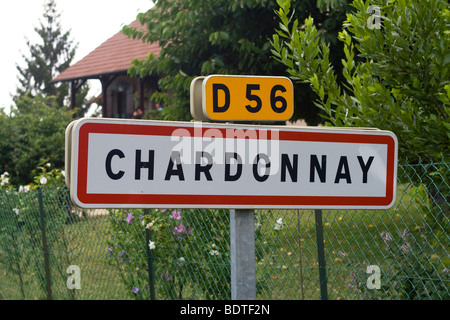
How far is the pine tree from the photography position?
47881mm

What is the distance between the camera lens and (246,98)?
2166mm

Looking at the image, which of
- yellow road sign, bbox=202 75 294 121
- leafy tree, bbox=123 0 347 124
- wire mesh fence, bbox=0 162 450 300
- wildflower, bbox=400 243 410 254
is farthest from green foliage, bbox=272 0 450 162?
leafy tree, bbox=123 0 347 124

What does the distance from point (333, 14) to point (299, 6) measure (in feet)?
2.22

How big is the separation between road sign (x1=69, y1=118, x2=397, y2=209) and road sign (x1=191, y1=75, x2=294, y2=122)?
0.07m

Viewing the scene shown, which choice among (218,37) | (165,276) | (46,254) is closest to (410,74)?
(165,276)

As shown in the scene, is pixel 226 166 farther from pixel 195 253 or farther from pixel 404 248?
pixel 195 253

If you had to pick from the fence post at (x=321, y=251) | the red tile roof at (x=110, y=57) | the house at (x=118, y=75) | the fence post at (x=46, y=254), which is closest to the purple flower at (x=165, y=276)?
the fence post at (x=321, y=251)

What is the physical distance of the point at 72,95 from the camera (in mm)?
29422

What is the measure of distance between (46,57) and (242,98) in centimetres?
4882
